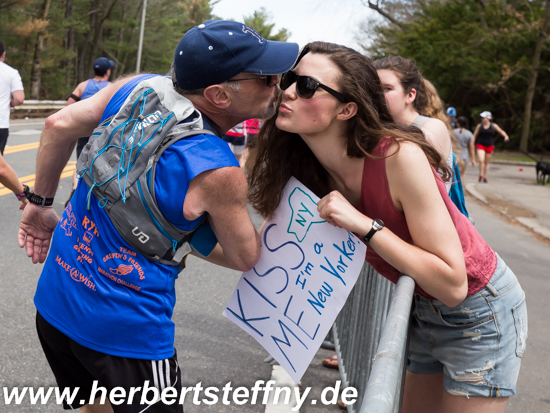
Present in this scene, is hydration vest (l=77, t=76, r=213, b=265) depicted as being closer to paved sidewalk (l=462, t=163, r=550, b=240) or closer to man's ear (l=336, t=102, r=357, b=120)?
man's ear (l=336, t=102, r=357, b=120)

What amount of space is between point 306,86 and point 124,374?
3.82 ft

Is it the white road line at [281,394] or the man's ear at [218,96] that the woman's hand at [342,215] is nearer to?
the man's ear at [218,96]

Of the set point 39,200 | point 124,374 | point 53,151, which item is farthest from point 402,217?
point 39,200

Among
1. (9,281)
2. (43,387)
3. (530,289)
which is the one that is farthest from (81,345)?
(530,289)

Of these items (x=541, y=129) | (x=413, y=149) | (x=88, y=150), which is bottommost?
(x=541, y=129)

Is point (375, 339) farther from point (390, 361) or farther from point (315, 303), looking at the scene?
point (390, 361)

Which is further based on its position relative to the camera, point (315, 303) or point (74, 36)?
point (74, 36)

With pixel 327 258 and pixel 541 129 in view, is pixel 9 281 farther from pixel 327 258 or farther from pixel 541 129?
pixel 541 129

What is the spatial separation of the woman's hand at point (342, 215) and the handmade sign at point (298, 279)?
120 mm

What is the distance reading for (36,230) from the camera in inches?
100

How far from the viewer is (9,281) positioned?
201 inches

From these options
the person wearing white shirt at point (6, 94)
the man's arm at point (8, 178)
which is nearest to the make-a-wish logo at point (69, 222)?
the man's arm at point (8, 178)

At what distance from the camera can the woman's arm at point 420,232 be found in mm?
1929

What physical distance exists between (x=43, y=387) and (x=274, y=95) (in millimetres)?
2377
